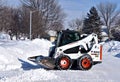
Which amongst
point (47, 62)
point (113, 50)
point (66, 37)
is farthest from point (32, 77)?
point (113, 50)

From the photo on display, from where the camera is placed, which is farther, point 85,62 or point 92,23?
point 92,23

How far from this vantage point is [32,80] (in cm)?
1245

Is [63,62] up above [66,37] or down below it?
below

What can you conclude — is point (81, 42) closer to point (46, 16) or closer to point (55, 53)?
point (55, 53)

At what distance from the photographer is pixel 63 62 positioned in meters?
17.1

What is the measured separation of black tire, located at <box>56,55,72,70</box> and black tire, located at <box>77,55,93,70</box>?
0.51 m

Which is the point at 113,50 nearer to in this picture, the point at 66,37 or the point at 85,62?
the point at 85,62

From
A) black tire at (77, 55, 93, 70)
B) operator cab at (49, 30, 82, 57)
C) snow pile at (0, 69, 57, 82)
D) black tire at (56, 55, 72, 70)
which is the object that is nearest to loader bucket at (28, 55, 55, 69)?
black tire at (56, 55, 72, 70)

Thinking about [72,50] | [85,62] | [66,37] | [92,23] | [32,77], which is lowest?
[92,23]

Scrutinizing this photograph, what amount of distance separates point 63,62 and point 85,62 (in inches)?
47.1

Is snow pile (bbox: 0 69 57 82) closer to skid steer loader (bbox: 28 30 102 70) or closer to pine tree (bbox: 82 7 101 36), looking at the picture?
skid steer loader (bbox: 28 30 102 70)

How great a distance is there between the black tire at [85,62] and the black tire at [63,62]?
0.51 meters

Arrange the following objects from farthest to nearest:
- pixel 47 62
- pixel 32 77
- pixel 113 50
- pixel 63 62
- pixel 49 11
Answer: pixel 49 11, pixel 113 50, pixel 63 62, pixel 47 62, pixel 32 77

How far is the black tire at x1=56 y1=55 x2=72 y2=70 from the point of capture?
17.0 meters
